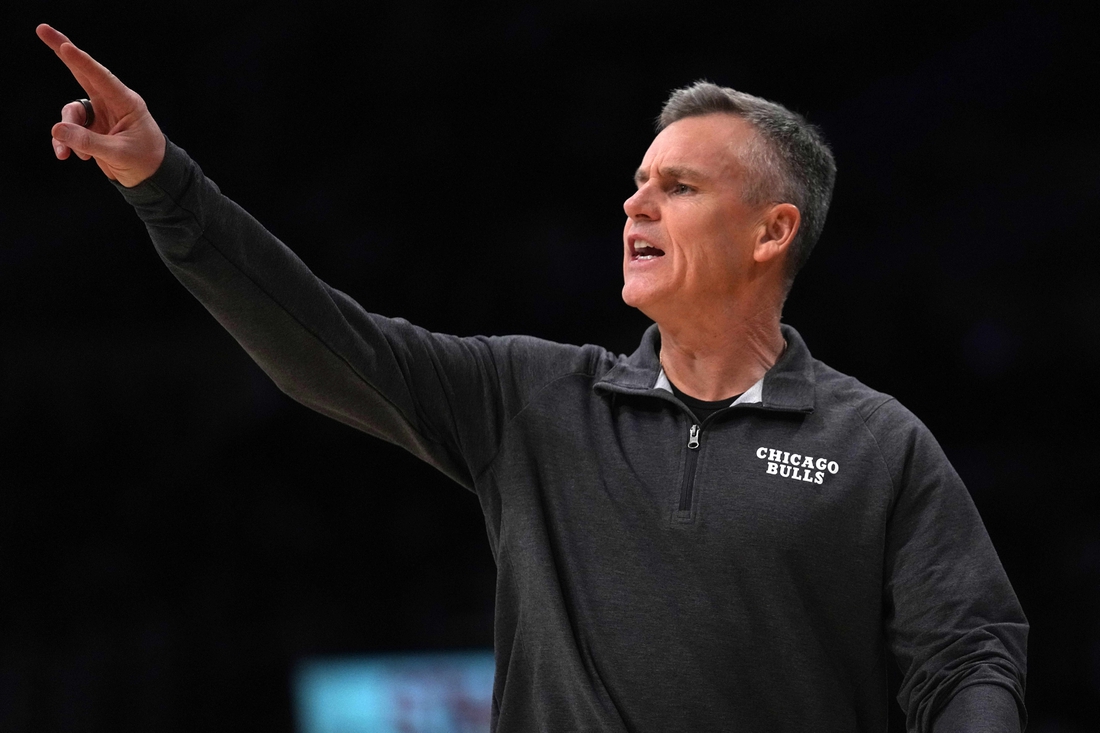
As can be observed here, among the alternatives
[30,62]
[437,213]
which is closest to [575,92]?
[437,213]

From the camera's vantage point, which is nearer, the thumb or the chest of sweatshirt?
the thumb

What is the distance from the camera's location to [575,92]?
5629mm

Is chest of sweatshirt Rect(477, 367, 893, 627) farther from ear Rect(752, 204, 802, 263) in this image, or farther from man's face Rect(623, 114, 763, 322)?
ear Rect(752, 204, 802, 263)

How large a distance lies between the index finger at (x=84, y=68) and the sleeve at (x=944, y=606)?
1.23 m

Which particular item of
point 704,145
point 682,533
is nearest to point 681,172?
point 704,145

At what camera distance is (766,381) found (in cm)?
204

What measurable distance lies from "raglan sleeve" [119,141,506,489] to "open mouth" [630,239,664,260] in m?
0.30

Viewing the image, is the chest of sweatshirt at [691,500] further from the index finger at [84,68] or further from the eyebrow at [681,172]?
the index finger at [84,68]

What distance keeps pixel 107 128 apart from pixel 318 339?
409mm

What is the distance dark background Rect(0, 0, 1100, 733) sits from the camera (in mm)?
5031

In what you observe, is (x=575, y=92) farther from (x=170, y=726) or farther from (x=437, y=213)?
(x=170, y=726)

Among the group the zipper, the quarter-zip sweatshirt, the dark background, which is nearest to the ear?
the quarter-zip sweatshirt

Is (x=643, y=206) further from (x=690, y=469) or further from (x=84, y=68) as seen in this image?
(x=84, y=68)

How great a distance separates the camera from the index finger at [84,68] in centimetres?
153
